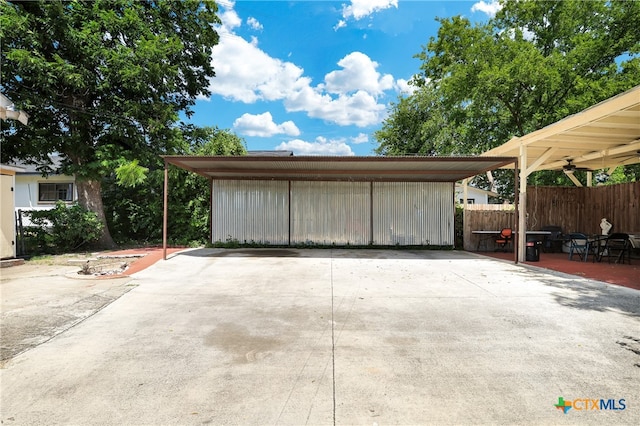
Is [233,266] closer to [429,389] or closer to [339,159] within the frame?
[339,159]

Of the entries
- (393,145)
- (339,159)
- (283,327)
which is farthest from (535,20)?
(283,327)

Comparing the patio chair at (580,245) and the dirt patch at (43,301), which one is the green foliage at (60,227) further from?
the patio chair at (580,245)

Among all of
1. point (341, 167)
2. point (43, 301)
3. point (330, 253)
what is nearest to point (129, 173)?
point (43, 301)

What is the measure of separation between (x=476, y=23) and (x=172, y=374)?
2096 centimetres

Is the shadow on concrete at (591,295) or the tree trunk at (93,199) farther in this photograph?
the tree trunk at (93,199)

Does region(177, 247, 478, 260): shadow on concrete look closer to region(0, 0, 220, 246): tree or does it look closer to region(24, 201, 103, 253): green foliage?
region(24, 201, 103, 253): green foliage

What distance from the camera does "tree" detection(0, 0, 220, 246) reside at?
28.8 feet

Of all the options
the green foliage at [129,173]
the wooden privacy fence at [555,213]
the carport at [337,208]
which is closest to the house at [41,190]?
the green foliage at [129,173]

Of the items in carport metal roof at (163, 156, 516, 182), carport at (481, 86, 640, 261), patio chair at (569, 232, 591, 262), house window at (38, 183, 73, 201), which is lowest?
patio chair at (569, 232, 591, 262)

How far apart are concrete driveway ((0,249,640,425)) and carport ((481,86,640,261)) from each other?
329cm

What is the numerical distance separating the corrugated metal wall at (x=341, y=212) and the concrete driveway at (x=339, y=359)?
6.22 metres

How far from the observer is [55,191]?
15664 mm

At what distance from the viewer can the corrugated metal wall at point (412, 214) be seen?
38.8ft

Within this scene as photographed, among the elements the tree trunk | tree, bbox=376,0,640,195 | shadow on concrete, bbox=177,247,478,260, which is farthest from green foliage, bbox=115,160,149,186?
tree, bbox=376,0,640,195
